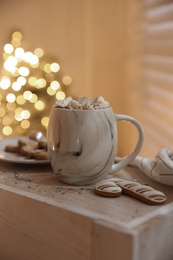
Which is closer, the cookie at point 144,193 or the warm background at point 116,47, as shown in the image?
the cookie at point 144,193

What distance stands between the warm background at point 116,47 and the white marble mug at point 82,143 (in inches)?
62.6

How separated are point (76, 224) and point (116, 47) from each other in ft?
7.16

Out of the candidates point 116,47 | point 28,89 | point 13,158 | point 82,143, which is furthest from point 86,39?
point 82,143

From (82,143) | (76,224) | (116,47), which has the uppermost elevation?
(116,47)

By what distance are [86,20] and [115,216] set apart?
2.38 metres

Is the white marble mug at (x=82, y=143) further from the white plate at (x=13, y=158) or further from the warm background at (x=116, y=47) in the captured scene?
the warm background at (x=116, y=47)

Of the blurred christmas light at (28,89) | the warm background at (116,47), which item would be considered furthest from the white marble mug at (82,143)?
the blurred christmas light at (28,89)

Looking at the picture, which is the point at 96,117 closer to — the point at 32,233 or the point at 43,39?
the point at 32,233

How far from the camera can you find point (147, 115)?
2.40 m

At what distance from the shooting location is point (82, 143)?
66 centimetres

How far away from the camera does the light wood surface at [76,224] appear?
1.65 feet

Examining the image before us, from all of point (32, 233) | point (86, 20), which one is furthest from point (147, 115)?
point (32, 233)

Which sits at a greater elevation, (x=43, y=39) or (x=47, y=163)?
(x=43, y=39)

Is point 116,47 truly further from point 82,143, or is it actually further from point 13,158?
point 82,143
